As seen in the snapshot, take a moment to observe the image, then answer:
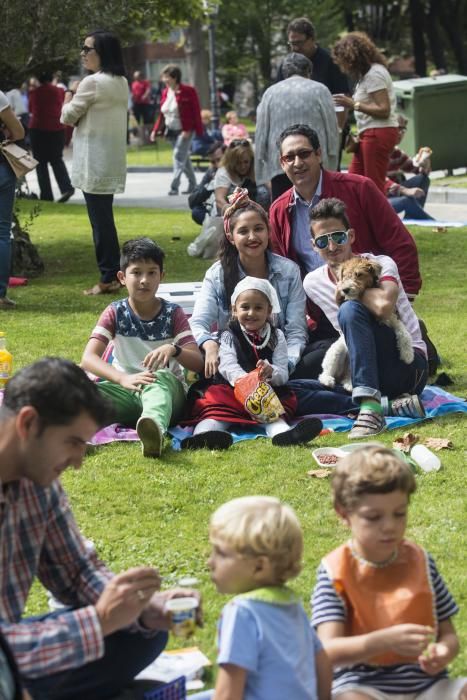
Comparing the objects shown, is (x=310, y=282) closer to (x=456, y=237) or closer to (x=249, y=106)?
(x=456, y=237)

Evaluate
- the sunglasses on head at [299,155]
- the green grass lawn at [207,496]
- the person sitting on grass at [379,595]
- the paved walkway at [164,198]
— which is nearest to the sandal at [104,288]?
the green grass lawn at [207,496]

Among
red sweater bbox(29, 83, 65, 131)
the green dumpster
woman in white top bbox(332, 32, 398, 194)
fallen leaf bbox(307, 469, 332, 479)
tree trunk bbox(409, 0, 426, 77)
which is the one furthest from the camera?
tree trunk bbox(409, 0, 426, 77)

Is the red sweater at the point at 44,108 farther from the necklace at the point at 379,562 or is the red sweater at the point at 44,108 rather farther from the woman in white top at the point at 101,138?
the necklace at the point at 379,562

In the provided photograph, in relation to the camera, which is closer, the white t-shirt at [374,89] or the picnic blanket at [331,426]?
the picnic blanket at [331,426]

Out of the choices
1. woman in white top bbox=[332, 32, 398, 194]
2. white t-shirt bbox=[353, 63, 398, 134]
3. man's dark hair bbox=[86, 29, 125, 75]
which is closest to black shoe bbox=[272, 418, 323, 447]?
man's dark hair bbox=[86, 29, 125, 75]

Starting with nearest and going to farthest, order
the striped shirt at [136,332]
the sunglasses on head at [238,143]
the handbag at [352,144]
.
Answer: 1. the striped shirt at [136,332]
2. the sunglasses on head at [238,143]
3. the handbag at [352,144]

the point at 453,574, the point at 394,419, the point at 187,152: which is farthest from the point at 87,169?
the point at 187,152

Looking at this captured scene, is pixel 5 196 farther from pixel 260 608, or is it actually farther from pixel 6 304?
pixel 260 608

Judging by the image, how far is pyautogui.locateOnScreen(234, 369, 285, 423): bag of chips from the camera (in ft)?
20.8

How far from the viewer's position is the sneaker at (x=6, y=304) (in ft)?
32.7

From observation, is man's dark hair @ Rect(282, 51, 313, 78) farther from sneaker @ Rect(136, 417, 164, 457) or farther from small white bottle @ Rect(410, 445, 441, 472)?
small white bottle @ Rect(410, 445, 441, 472)

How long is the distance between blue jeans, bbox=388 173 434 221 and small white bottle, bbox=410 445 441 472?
8.25m

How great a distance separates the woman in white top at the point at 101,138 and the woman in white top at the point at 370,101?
6.82 feet

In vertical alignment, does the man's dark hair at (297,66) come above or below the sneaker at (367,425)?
above
